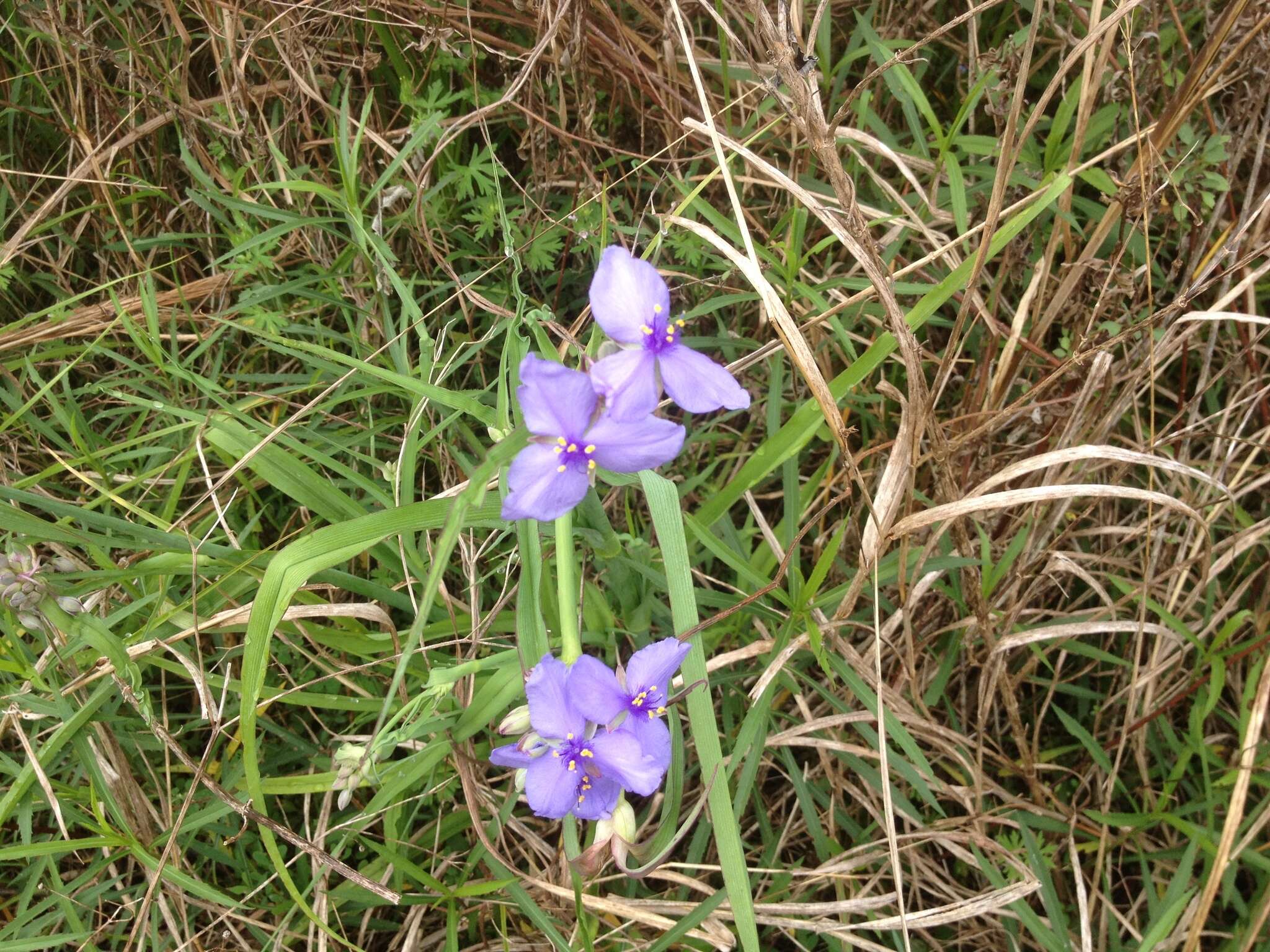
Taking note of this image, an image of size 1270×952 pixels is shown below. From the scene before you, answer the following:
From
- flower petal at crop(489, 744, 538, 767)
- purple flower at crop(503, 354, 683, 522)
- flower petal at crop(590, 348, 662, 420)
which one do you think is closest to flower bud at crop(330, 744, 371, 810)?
flower petal at crop(489, 744, 538, 767)

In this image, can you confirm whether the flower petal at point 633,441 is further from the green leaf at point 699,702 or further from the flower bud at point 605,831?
the flower bud at point 605,831

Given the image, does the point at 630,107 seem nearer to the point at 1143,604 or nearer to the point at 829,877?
the point at 1143,604

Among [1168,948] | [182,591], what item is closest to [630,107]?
[182,591]

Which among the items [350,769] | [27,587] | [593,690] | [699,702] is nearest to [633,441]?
[593,690]

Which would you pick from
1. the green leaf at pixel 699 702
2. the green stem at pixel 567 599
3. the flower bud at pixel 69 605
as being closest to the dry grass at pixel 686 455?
the flower bud at pixel 69 605

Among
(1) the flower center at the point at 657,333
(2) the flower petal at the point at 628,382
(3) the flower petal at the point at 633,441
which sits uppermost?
(1) the flower center at the point at 657,333

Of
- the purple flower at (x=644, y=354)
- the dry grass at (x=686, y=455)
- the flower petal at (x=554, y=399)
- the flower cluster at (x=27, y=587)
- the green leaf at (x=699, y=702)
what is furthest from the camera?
the dry grass at (x=686, y=455)

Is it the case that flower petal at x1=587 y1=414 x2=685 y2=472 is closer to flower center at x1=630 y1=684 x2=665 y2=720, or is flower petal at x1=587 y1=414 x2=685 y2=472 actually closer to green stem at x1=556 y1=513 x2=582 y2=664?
green stem at x1=556 y1=513 x2=582 y2=664
